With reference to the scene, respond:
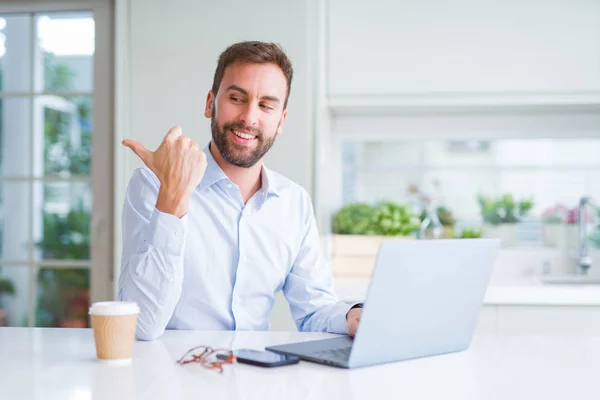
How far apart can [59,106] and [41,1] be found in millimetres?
466

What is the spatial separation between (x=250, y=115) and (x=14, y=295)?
1.91 metres

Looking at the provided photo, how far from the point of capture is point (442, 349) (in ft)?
4.80

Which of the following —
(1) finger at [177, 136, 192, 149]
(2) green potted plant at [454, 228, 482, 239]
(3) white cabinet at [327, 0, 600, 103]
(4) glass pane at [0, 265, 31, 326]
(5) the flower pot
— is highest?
(3) white cabinet at [327, 0, 600, 103]

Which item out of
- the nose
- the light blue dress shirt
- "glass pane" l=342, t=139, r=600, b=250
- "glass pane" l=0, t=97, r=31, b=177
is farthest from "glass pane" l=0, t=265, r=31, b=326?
the nose

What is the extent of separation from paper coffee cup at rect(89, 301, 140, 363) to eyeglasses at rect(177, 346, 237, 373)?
0.11m

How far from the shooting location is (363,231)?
3.44 metres

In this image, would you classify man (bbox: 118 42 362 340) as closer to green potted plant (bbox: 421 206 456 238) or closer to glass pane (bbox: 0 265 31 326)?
green potted plant (bbox: 421 206 456 238)

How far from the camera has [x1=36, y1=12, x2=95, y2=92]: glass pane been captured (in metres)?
3.29

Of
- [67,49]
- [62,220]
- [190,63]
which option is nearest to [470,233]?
[190,63]

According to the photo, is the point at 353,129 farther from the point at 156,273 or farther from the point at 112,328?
the point at 112,328

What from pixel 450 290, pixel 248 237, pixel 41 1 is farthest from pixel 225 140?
pixel 41 1

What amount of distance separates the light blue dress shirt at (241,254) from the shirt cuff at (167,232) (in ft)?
0.31

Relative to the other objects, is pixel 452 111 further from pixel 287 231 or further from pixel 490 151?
pixel 287 231

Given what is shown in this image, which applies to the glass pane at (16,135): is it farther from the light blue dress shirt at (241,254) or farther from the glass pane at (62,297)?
the light blue dress shirt at (241,254)
